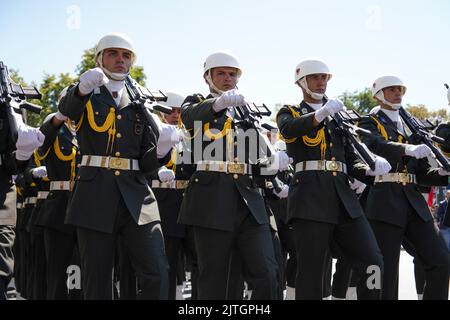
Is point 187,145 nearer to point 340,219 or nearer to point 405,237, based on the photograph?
point 340,219

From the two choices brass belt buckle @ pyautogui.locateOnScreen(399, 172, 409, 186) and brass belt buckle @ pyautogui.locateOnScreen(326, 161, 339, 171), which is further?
brass belt buckle @ pyautogui.locateOnScreen(399, 172, 409, 186)

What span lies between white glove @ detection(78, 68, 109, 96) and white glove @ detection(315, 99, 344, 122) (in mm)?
1995

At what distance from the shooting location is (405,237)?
285 inches

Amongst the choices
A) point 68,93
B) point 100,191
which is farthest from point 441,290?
point 68,93

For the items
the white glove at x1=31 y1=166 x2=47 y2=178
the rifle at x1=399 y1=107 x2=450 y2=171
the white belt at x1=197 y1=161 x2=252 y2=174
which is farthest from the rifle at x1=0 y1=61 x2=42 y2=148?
the rifle at x1=399 y1=107 x2=450 y2=171

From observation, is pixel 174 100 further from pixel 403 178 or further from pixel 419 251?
pixel 419 251

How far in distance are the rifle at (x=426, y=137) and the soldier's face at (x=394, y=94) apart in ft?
0.42

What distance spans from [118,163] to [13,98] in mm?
1064

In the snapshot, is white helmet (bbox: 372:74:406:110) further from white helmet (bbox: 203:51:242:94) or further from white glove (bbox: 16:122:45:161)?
white glove (bbox: 16:122:45:161)

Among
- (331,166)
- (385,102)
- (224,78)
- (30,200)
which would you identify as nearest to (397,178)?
(385,102)

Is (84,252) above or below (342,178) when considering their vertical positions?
below

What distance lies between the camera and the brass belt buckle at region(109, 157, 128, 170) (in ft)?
18.5
